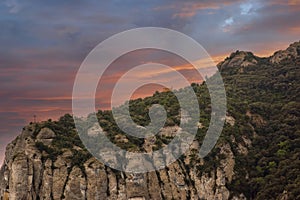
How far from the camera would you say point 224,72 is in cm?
12925

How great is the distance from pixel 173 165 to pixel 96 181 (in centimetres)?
1080

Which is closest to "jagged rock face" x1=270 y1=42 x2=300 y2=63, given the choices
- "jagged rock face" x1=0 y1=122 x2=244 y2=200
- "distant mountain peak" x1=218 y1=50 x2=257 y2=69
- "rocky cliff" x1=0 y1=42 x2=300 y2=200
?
"distant mountain peak" x1=218 y1=50 x2=257 y2=69

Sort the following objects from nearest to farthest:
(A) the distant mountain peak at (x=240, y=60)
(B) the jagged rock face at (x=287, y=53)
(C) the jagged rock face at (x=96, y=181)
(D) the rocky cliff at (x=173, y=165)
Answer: (C) the jagged rock face at (x=96, y=181), (D) the rocky cliff at (x=173, y=165), (B) the jagged rock face at (x=287, y=53), (A) the distant mountain peak at (x=240, y=60)

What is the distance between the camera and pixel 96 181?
69.6 m

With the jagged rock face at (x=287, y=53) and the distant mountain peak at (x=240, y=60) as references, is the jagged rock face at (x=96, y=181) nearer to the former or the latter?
the jagged rock face at (x=287, y=53)

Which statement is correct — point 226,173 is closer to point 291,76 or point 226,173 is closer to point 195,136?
point 195,136

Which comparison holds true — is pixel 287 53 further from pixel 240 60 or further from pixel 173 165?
pixel 173 165

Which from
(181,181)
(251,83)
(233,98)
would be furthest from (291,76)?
(181,181)

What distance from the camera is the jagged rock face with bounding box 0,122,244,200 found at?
69.6m

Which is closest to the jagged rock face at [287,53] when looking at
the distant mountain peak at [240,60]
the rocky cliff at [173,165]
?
the distant mountain peak at [240,60]

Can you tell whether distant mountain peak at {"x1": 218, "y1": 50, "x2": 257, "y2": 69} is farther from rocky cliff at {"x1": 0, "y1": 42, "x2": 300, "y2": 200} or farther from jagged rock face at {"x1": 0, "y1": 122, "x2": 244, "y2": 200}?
jagged rock face at {"x1": 0, "y1": 122, "x2": 244, "y2": 200}

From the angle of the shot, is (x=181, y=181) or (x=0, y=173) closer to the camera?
(x=181, y=181)

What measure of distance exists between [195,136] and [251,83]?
3497 centimetres

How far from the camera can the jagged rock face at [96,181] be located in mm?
69562
